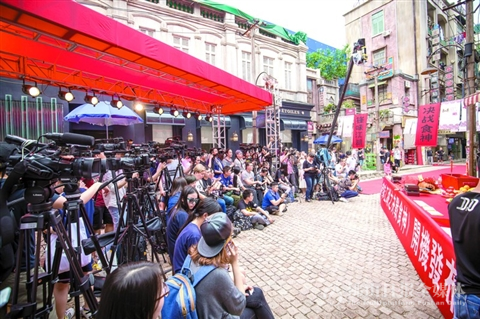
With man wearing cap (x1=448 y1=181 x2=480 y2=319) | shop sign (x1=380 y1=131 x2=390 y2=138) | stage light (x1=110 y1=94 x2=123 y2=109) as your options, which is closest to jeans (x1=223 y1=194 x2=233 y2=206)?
stage light (x1=110 y1=94 x2=123 y2=109)

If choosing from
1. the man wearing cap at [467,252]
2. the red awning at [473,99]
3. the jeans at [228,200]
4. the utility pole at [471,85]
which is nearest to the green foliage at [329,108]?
the utility pole at [471,85]

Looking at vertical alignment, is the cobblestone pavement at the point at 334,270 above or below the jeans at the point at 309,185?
below

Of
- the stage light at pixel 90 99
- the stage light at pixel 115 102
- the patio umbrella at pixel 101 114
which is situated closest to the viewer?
the stage light at pixel 90 99

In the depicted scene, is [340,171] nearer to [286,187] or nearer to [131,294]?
[286,187]

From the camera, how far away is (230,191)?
7.14 m

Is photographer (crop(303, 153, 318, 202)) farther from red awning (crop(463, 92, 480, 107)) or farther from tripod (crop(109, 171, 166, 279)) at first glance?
tripod (crop(109, 171, 166, 279))

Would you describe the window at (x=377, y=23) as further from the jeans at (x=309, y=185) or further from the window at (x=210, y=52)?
Answer: the jeans at (x=309, y=185)

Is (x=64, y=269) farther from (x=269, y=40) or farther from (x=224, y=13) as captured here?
(x=269, y=40)

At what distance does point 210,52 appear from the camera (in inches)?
576

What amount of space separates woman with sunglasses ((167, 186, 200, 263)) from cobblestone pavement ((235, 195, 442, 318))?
4.66 feet

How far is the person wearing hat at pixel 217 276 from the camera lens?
5.26ft

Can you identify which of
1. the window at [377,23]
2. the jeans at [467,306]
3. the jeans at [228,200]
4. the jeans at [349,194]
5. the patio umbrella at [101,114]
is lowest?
the jeans at [349,194]

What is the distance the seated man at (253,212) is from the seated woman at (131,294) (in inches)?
197

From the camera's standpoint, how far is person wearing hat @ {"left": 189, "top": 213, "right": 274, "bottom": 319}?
5.26ft
